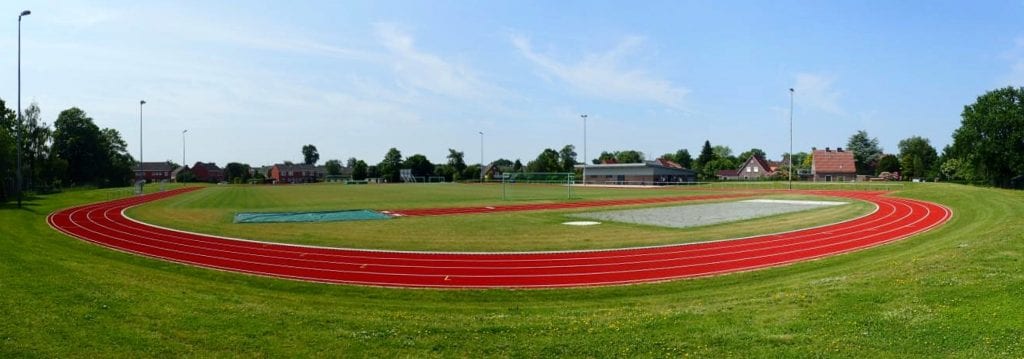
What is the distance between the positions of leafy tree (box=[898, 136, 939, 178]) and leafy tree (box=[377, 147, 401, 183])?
12510cm

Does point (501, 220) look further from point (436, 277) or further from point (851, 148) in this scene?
point (851, 148)

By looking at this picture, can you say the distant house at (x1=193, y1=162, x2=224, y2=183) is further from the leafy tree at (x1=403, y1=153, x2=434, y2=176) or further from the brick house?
the brick house

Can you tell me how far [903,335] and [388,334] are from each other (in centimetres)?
718

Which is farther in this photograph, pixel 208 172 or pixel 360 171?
pixel 208 172

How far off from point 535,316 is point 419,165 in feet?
521

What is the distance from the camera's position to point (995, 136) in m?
63.3

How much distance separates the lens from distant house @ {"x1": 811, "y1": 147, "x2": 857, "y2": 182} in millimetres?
108219

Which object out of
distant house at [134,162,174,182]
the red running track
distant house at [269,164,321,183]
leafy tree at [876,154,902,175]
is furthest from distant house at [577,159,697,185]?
distant house at [134,162,174,182]

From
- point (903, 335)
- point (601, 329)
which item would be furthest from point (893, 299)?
point (601, 329)

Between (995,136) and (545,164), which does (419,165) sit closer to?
(545,164)

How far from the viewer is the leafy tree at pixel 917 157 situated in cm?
12047

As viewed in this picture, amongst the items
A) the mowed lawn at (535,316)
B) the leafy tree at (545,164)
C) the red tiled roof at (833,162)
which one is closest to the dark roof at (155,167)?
the leafy tree at (545,164)

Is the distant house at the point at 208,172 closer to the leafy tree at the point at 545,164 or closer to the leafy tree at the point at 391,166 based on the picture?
the leafy tree at the point at 391,166

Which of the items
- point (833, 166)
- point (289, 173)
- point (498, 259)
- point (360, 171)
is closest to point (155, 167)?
point (289, 173)
